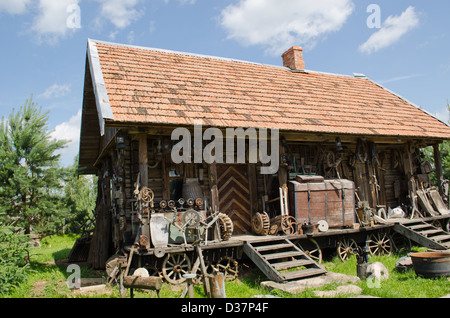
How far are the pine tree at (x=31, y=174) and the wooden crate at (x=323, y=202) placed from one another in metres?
8.29

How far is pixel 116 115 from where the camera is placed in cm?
716

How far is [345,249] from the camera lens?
9.16m

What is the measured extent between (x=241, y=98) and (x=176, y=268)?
4899 mm

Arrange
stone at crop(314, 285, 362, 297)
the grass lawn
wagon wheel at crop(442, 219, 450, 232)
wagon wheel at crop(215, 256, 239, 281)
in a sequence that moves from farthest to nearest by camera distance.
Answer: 1. wagon wheel at crop(442, 219, 450, 232)
2. wagon wheel at crop(215, 256, 239, 281)
3. the grass lawn
4. stone at crop(314, 285, 362, 297)

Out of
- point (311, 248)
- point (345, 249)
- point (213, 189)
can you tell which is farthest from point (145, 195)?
point (345, 249)

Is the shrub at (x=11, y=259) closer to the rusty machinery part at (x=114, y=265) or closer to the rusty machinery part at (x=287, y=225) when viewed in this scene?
the rusty machinery part at (x=114, y=265)

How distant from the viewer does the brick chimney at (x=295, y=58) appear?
554 inches

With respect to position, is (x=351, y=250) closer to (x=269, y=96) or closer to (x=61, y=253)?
(x=269, y=96)

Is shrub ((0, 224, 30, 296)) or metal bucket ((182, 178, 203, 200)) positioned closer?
shrub ((0, 224, 30, 296))

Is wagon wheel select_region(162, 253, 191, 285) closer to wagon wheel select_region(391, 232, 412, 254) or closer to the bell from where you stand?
the bell

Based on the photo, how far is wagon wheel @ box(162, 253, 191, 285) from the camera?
7117 mm

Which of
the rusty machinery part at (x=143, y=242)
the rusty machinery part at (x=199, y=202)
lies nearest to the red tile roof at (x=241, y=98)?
the rusty machinery part at (x=199, y=202)

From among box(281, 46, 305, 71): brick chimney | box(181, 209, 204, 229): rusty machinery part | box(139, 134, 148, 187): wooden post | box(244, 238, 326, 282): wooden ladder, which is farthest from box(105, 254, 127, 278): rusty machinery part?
box(281, 46, 305, 71): brick chimney

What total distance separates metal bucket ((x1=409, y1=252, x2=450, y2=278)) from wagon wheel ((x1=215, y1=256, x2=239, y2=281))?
3595mm
